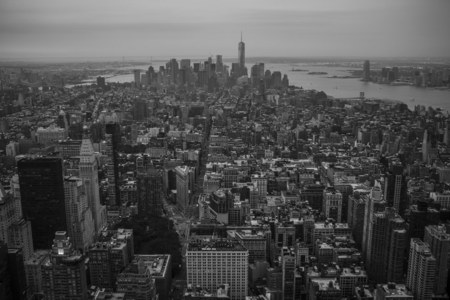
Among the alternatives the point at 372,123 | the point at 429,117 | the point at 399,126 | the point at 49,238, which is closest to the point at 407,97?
the point at 429,117

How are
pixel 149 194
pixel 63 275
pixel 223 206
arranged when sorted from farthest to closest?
pixel 149 194
pixel 223 206
pixel 63 275

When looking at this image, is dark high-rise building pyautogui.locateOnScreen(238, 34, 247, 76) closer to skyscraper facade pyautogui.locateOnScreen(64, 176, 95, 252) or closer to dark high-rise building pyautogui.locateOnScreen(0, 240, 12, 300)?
skyscraper facade pyautogui.locateOnScreen(64, 176, 95, 252)

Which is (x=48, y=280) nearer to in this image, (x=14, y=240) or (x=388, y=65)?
(x=14, y=240)

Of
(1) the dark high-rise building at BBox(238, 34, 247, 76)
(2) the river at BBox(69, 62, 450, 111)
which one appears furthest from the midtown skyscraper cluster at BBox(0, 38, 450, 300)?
(1) the dark high-rise building at BBox(238, 34, 247, 76)

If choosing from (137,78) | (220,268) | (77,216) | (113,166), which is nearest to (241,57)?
(137,78)

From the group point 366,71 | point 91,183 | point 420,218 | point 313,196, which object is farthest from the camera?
point 366,71

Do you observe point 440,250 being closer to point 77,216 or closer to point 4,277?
point 77,216
